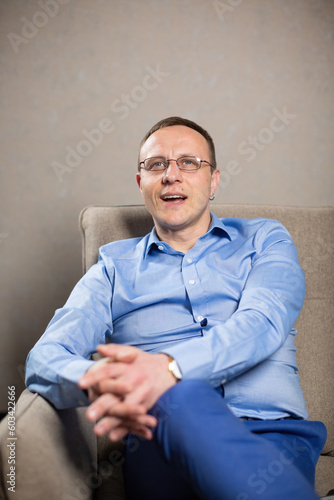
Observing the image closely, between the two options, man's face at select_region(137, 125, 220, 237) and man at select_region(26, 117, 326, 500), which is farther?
man's face at select_region(137, 125, 220, 237)

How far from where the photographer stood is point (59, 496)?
879mm

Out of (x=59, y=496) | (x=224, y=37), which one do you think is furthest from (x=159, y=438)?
(x=224, y=37)

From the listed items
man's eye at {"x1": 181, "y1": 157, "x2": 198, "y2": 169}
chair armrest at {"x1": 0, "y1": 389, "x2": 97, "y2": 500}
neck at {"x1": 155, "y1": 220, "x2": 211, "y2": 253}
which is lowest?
chair armrest at {"x1": 0, "y1": 389, "x2": 97, "y2": 500}

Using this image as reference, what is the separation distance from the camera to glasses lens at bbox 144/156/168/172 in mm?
1421

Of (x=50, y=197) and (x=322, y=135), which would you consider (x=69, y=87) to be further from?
(x=322, y=135)

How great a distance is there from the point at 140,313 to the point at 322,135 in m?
1.44
